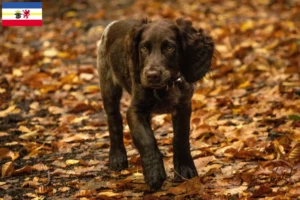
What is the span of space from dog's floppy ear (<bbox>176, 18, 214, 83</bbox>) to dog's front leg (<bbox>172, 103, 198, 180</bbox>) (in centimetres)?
29

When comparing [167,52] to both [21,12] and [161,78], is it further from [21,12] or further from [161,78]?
[21,12]

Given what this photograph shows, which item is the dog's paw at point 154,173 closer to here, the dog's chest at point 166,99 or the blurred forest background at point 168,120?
the blurred forest background at point 168,120

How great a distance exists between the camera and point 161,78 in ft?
14.7

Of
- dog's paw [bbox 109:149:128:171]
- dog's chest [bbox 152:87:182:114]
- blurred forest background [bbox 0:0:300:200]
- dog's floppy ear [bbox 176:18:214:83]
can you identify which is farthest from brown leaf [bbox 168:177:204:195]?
dog's paw [bbox 109:149:128:171]

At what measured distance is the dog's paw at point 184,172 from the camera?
510cm

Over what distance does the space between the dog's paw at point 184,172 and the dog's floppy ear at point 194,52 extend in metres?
0.77

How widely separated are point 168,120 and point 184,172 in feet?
7.26

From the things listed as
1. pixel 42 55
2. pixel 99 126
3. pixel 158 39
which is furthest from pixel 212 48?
pixel 42 55

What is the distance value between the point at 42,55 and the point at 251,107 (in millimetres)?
5554

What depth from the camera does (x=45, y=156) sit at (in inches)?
245

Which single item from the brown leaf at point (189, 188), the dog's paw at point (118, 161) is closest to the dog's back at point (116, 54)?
the dog's paw at point (118, 161)

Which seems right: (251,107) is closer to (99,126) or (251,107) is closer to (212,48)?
(99,126)

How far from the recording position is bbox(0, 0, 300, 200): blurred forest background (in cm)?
498

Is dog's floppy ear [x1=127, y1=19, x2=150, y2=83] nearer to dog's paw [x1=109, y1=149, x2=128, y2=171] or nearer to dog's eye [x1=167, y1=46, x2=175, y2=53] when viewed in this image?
dog's eye [x1=167, y1=46, x2=175, y2=53]
